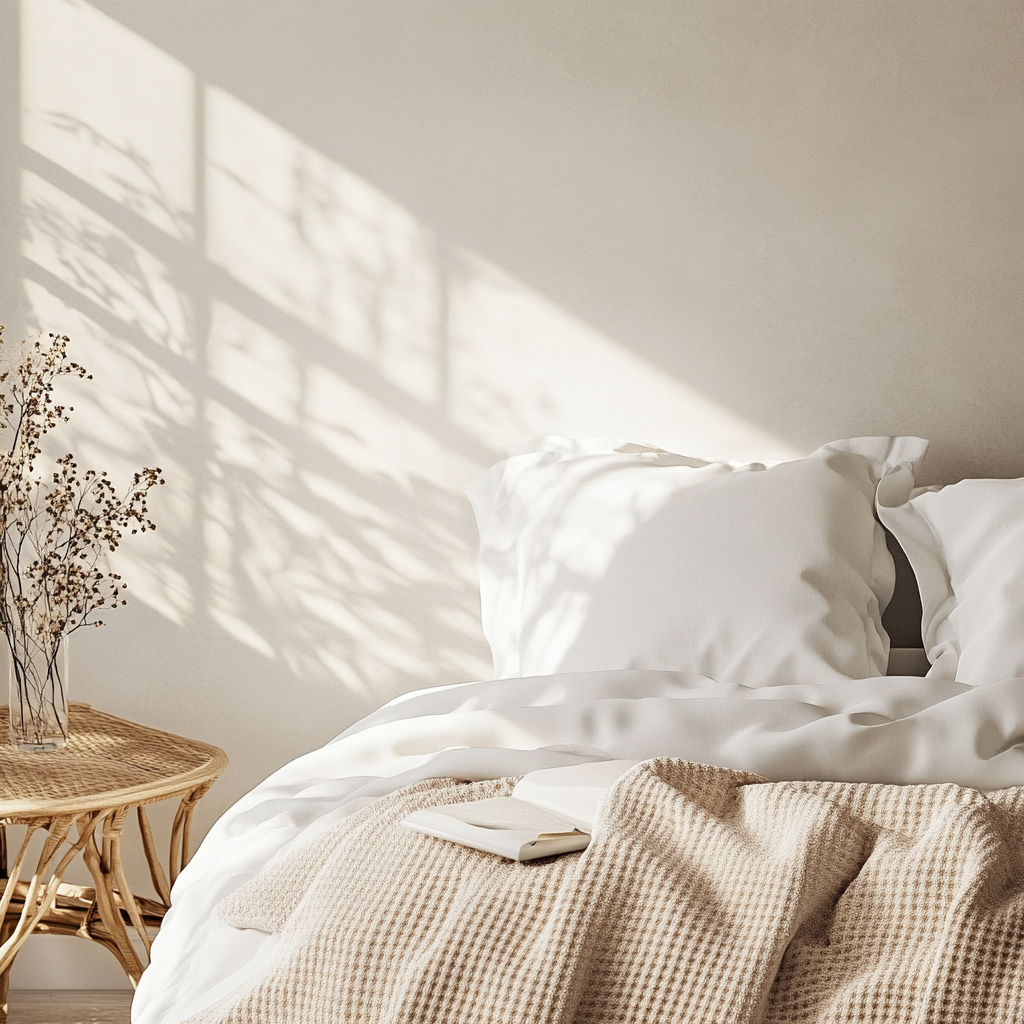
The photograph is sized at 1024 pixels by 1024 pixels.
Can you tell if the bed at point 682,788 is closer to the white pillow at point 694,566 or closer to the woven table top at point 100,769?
the white pillow at point 694,566

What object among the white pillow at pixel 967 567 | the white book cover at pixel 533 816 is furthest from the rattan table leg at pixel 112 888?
the white pillow at pixel 967 567

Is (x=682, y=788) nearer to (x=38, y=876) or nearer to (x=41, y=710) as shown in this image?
(x=38, y=876)

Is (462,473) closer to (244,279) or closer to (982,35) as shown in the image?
(244,279)

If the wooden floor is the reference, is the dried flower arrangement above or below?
above

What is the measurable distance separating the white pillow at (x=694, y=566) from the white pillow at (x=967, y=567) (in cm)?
7

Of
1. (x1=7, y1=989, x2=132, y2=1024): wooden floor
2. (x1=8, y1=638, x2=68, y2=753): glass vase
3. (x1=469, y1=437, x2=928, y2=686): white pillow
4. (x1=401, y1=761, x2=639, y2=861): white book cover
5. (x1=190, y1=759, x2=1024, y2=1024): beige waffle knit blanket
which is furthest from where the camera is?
(x1=7, y1=989, x2=132, y2=1024): wooden floor

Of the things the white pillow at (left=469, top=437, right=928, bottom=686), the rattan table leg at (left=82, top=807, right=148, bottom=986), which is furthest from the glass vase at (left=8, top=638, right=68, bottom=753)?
the white pillow at (left=469, top=437, right=928, bottom=686)

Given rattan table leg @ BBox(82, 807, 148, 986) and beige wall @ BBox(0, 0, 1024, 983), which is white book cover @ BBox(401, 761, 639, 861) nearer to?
rattan table leg @ BBox(82, 807, 148, 986)

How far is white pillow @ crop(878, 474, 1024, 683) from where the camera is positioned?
1739 millimetres

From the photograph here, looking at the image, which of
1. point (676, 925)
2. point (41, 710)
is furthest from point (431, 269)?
point (676, 925)

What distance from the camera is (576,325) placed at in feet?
7.77

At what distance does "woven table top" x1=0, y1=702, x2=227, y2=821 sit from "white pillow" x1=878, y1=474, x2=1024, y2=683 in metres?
1.34

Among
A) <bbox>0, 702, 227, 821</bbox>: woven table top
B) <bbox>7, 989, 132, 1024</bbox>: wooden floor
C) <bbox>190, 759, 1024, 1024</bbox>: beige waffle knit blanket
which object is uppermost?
<bbox>190, 759, 1024, 1024</bbox>: beige waffle knit blanket

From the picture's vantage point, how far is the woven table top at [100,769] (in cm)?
174
